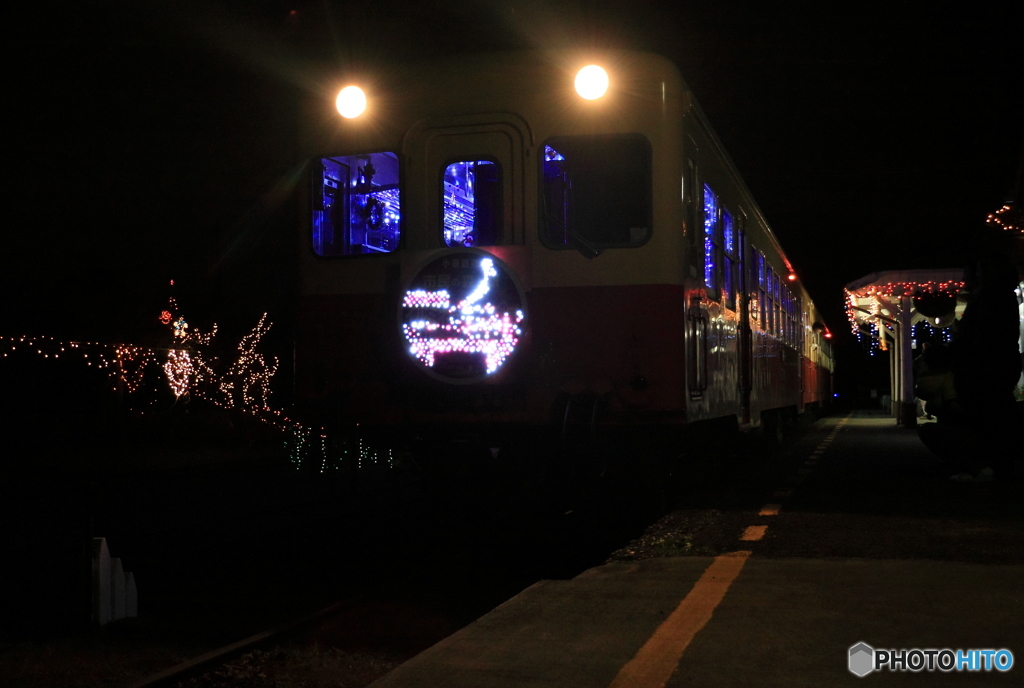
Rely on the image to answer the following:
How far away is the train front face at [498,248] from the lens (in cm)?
672

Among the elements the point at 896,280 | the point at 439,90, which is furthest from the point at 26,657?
the point at 896,280

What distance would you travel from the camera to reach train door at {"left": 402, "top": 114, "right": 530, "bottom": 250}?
709cm

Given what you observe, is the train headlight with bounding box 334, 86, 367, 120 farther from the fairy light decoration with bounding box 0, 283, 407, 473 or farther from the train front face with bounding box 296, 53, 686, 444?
the fairy light decoration with bounding box 0, 283, 407, 473

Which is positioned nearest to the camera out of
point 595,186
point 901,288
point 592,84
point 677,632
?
point 677,632

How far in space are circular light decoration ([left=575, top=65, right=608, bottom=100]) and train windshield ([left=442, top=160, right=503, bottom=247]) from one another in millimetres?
712

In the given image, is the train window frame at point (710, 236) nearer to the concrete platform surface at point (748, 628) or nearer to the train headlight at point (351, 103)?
the train headlight at point (351, 103)

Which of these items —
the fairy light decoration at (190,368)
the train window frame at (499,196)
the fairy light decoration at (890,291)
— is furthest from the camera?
the fairy light decoration at (890,291)

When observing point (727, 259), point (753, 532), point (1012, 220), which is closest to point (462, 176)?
point (727, 259)

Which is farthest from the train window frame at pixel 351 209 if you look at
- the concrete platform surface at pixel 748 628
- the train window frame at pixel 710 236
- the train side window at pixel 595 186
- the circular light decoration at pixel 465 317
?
the concrete platform surface at pixel 748 628

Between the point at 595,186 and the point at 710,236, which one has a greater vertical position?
the point at 595,186

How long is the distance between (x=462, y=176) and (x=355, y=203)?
2.73ft

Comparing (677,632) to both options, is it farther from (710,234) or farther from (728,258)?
(728,258)

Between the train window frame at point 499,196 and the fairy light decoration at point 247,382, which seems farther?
the fairy light decoration at point 247,382

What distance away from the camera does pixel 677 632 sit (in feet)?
13.6
